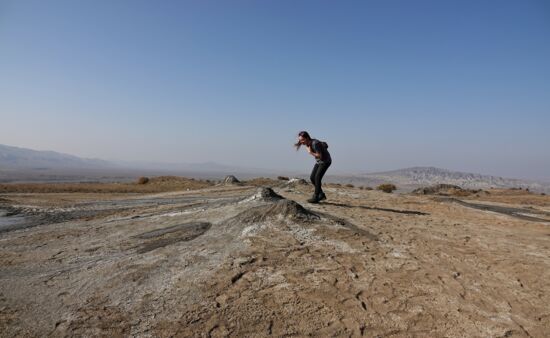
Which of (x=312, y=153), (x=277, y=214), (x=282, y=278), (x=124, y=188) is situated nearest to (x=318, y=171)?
(x=312, y=153)

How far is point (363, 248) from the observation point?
22.7ft

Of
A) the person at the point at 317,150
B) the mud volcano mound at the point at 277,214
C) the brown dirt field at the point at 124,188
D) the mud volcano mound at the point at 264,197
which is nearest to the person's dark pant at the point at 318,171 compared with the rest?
the person at the point at 317,150

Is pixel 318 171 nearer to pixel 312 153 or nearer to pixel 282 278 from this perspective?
pixel 312 153

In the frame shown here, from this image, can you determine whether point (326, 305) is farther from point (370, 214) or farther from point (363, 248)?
point (370, 214)

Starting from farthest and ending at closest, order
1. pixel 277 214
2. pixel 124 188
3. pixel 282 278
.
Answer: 1. pixel 124 188
2. pixel 277 214
3. pixel 282 278

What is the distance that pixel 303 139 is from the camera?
33.4ft

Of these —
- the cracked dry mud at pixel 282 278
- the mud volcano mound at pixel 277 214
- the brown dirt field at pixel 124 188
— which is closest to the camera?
the cracked dry mud at pixel 282 278

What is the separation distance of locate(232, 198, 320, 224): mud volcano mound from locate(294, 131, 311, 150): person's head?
2089 mm

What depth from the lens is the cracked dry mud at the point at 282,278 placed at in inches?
178

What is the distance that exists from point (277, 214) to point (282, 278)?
284 cm

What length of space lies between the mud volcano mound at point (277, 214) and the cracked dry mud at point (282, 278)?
0.03 metres

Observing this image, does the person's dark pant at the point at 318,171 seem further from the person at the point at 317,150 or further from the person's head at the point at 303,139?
the person's head at the point at 303,139

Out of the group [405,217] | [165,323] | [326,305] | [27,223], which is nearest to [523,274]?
[326,305]

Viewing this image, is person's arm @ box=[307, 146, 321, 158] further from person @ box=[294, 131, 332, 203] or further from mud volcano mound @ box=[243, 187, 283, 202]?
mud volcano mound @ box=[243, 187, 283, 202]
